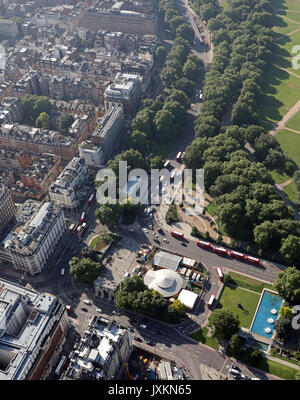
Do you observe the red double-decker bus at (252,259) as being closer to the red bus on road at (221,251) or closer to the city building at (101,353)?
the red bus on road at (221,251)

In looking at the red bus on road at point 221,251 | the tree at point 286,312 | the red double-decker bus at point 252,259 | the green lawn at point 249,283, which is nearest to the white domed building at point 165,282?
the green lawn at point 249,283

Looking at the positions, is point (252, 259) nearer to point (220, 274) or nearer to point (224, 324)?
point (220, 274)

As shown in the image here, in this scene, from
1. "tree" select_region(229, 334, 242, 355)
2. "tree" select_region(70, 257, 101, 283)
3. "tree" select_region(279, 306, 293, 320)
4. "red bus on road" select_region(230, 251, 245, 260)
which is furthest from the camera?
"red bus on road" select_region(230, 251, 245, 260)

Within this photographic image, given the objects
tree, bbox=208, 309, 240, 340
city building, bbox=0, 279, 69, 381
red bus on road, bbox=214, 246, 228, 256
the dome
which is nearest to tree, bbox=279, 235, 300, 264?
red bus on road, bbox=214, 246, 228, 256

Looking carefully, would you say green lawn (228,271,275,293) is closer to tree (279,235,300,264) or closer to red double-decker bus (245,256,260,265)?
red double-decker bus (245,256,260,265)

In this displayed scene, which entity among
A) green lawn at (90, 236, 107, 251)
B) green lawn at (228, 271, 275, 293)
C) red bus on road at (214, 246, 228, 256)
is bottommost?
green lawn at (90, 236, 107, 251)

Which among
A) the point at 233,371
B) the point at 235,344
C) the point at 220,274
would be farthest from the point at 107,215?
the point at 233,371
